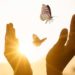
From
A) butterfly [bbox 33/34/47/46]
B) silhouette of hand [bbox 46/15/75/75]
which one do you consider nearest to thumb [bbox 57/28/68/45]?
silhouette of hand [bbox 46/15/75/75]

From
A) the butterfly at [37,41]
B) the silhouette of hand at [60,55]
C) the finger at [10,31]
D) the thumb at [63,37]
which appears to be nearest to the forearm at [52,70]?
the silhouette of hand at [60,55]

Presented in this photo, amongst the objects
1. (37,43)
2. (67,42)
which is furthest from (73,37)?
(37,43)

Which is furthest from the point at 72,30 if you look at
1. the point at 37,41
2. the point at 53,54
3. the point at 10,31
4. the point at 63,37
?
the point at 37,41

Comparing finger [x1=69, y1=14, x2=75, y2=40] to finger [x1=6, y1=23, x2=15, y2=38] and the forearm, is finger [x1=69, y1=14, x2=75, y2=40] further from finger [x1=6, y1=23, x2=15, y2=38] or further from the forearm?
finger [x1=6, y1=23, x2=15, y2=38]

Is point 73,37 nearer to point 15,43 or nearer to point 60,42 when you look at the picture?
point 60,42

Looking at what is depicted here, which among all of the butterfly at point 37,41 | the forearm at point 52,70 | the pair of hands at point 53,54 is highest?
the pair of hands at point 53,54

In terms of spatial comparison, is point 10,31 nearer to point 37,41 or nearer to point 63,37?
point 63,37

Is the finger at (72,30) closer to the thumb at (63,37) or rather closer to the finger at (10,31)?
the thumb at (63,37)
